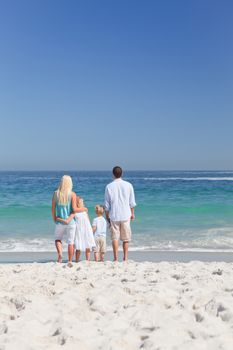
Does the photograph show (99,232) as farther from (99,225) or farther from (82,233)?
(82,233)

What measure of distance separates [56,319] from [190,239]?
868 centimetres

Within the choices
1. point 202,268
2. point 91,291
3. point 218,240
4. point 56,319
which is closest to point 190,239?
point 218,240

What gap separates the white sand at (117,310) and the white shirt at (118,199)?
1.56 m

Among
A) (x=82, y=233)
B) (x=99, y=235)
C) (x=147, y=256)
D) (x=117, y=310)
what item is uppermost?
(x=82, y=233)

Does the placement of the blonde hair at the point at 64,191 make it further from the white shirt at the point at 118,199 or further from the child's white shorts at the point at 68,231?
the white shirt at the point at 118,199

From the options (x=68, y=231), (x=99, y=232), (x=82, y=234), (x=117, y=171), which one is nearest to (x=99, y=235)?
(x=99, y=232)

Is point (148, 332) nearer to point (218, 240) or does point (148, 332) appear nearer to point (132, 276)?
point (132, 276)

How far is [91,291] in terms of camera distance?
5.25 metres

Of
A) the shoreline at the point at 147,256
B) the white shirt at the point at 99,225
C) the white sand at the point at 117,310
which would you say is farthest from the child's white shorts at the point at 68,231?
the shoreline at the point at 147,256

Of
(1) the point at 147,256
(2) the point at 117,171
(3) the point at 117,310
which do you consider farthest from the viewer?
(1) the point at 147,256

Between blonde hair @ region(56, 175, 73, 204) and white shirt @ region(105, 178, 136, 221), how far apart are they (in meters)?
0.68

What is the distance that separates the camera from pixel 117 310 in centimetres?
451

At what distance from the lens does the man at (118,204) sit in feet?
25.9

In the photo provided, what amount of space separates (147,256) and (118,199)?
2.30 meters
